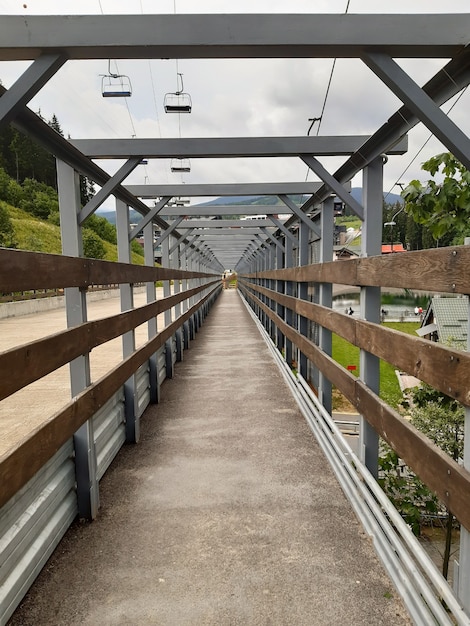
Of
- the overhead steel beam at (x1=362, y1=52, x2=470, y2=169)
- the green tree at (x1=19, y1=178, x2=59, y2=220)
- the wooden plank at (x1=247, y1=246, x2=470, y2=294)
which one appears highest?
the green tree at (x1=19, y1=178, x2=59, y2=220)

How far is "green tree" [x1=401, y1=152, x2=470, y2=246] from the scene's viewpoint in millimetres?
2520

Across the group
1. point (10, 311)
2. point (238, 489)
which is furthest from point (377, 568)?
Answer: point (10, 311)

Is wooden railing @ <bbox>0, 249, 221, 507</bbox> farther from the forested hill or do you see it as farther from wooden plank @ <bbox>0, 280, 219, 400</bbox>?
the forested hill

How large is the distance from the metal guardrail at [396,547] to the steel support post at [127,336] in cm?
153

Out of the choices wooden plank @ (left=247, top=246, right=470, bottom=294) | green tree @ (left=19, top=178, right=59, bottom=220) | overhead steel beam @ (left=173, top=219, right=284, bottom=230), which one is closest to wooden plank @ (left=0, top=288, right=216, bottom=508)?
wooden plank @ (left=247, top=246, right=470, bottom=294)

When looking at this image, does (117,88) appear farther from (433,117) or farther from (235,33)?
(433,117)

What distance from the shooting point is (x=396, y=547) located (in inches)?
76.9

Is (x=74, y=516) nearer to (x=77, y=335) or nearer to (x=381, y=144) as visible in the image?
(x=77, y=335)

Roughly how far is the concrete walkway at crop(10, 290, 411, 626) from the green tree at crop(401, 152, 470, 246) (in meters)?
1.73

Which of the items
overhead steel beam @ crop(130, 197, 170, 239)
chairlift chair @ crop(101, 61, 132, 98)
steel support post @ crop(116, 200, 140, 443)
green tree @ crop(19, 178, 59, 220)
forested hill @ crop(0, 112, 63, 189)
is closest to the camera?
steel support post @ crop(116, 200, 140, 443)

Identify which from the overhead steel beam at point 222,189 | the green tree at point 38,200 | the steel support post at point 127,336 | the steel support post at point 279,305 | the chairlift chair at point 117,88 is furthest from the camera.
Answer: the green tree at point 38,200

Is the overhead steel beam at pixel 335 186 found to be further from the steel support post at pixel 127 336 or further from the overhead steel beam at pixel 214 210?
the overhead steel beam at pixel 214 210

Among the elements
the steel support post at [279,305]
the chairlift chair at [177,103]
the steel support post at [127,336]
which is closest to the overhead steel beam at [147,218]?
the steel support post at [127,336]

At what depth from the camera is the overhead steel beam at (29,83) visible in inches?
90.7
